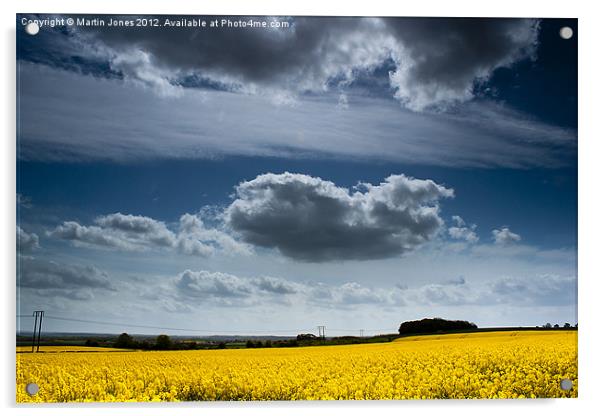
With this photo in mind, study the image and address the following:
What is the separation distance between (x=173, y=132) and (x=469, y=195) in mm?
2823

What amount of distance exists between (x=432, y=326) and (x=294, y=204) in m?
1.71

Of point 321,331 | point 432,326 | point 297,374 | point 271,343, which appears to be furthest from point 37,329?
point 432,326

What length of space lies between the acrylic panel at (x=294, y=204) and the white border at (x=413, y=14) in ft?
0.31

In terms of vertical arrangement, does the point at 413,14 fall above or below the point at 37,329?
above

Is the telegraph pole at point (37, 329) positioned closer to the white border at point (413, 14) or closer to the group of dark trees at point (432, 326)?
the white border at point (413, 14)

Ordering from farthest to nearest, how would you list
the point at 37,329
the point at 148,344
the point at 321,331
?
the point at 321,331 < the point at 148,344 < the point at 37,329

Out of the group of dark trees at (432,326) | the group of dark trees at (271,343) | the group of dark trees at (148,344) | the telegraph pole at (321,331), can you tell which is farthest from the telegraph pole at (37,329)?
the group of dark trees at (432,326)

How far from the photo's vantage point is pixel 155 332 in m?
6.68

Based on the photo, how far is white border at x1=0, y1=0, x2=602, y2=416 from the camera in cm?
654

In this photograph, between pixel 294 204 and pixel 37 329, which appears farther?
pixel 294 204

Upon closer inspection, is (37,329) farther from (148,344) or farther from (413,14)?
(413,14)

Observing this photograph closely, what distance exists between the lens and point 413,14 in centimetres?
685

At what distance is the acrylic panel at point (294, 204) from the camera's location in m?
6.66
